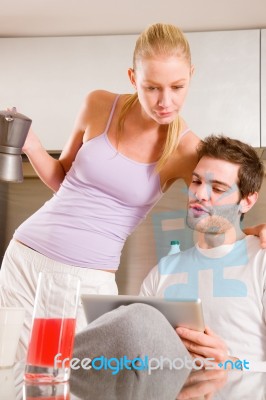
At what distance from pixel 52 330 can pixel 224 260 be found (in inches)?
31.8

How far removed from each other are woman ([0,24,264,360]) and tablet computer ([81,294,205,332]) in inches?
21.8

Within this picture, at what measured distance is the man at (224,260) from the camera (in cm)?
125

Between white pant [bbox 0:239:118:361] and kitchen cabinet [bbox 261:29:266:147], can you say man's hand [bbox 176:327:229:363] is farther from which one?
kitchen cabinet [bbox 261:29:266:147]

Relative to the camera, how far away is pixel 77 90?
2.66m

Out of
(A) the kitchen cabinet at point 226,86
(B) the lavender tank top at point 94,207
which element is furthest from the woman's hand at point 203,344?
(A) the kitchen cabinet at point 226,86

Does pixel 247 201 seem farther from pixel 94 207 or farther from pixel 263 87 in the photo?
pixel 263 87

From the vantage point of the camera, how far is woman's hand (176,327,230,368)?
2.91 ft

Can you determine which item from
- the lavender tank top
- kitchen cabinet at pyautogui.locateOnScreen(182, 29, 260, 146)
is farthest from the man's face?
kitchen cabinet at pyautogui.locateOnScreen(182, 29, 260, 146)

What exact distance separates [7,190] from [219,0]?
125cm

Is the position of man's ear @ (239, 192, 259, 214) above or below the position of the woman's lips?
below

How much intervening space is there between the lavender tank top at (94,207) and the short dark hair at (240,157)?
143mm

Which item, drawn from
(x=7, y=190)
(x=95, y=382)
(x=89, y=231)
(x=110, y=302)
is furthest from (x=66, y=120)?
(x=95, y=382)

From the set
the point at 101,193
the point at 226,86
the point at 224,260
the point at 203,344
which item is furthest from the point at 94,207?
the point at 226,86

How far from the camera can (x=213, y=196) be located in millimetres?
1406
